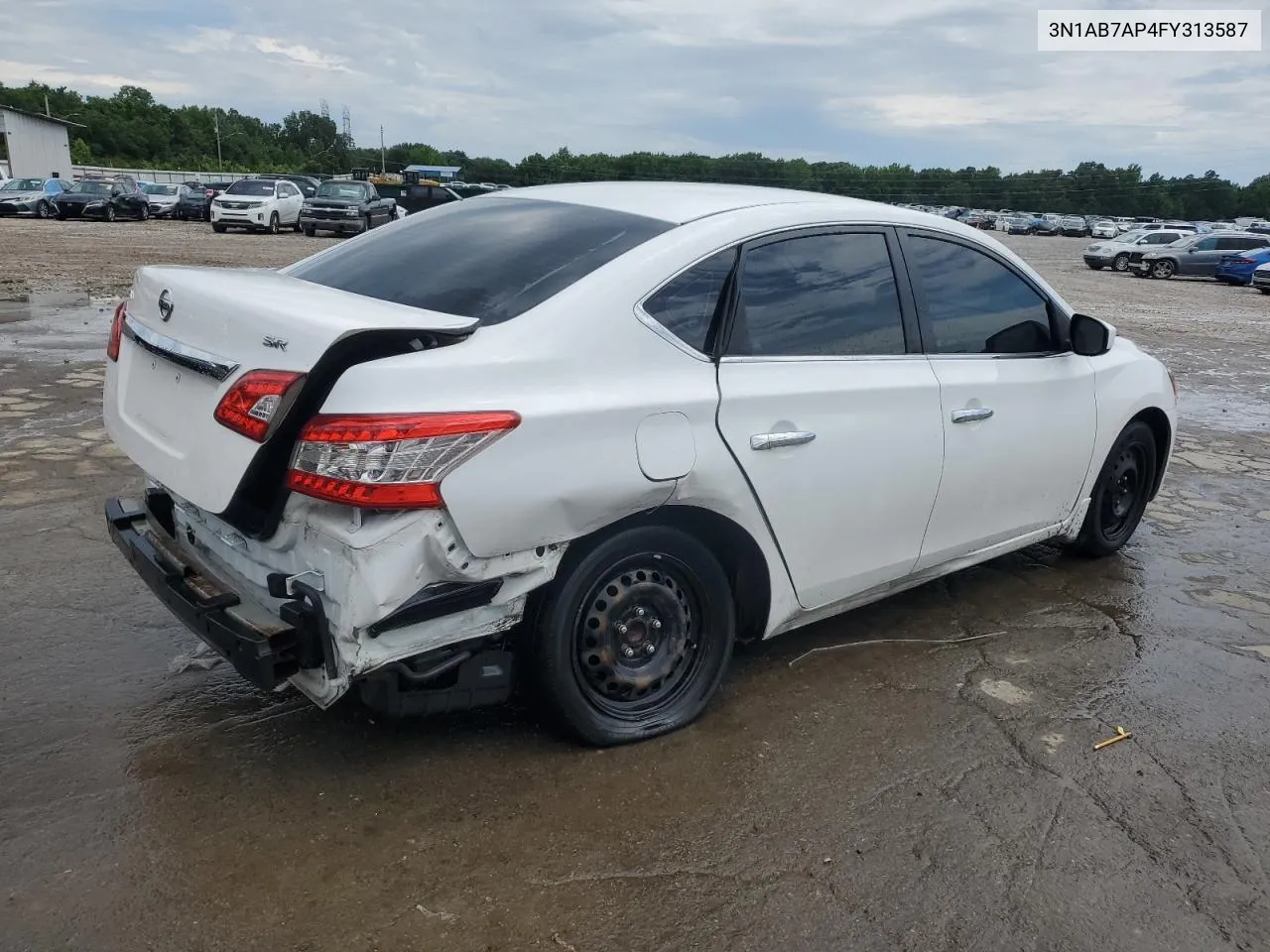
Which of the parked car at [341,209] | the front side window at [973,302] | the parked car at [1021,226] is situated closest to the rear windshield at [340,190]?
the parked car at [341,209]

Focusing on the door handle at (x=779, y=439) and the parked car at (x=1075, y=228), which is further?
the parked car at (x=1075, y=228)

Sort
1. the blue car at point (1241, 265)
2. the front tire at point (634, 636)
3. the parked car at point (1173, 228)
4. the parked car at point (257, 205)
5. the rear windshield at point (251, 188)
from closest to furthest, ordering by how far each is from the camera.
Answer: the front tire at point (634, 636) → the blue car at point (1241, 265) → the parked car at point (257, 205) → the rear windshield at point (251, 188) → the parked car at point (1173, 228)

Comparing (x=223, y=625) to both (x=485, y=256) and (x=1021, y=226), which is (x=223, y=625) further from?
(x=1021, y=226)

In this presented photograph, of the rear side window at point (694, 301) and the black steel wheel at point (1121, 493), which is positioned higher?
the rear side window at point (694, 301)

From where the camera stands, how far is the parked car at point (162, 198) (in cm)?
3712

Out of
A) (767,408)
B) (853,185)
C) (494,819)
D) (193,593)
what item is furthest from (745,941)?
(853,185)

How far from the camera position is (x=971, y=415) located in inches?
153

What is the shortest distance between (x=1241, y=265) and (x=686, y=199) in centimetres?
3029

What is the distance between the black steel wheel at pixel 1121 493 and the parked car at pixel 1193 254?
28.7m

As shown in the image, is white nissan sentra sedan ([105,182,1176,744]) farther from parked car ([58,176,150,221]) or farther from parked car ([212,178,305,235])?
parked car ([58,176,150,221])

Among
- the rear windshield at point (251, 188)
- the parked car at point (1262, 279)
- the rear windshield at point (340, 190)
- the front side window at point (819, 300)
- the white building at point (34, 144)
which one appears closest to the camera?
the front side window at point (819, 300)

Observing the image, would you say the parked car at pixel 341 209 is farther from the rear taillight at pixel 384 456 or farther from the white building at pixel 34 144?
the white building at pixel 34 144

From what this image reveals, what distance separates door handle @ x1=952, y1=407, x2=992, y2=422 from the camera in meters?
3.84

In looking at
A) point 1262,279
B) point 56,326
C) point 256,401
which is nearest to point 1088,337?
point 256,401
